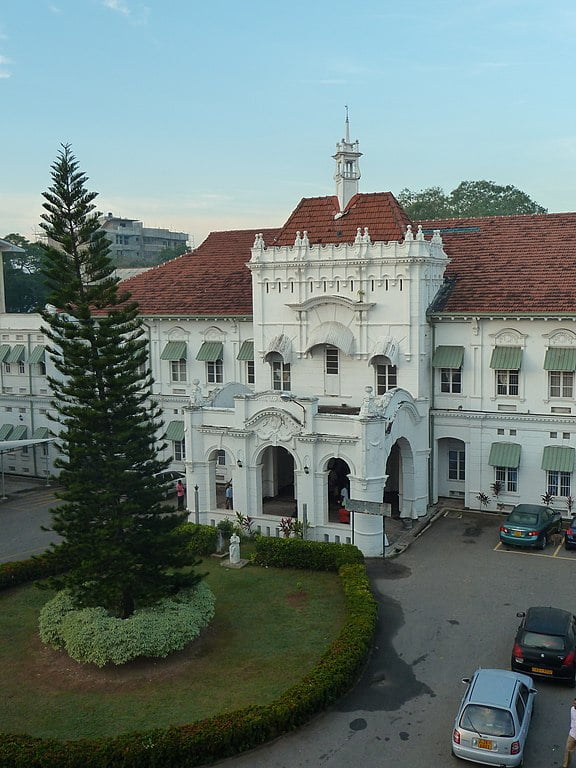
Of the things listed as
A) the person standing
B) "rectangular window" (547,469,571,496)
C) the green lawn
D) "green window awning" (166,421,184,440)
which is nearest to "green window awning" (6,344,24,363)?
"green window awning" (166,421,184,440)

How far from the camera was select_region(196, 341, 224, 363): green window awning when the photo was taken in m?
38.5

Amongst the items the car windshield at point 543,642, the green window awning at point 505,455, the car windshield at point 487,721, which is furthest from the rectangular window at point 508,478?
the car windshield at point 487,721

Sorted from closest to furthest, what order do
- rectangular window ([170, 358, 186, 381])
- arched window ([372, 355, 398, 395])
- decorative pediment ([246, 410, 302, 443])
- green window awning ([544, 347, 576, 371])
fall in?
decorative pediment ([246, 410, 302, 443]) < green window awning ([544, 347, 576, 371]) < arched window ([372, 355, 398, 395]) < rectangular window ([170, 358, 186, 381])

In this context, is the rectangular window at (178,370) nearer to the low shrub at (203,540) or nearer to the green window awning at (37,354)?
the green window awning at (37,354)

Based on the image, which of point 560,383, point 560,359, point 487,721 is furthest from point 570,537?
point 487,721

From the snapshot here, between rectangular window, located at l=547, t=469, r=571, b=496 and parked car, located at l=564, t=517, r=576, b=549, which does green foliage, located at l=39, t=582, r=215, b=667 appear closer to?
parked car, located at l=564, t=517, r=576, b=549

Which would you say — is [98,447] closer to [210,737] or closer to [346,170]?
[210,737]

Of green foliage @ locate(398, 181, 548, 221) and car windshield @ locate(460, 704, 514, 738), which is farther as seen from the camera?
green foliage @ locate(398, 181, 548, 221)

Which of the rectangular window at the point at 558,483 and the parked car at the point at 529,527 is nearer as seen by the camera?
the parked car at the point at 529,527

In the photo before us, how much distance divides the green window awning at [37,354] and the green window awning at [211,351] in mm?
9633

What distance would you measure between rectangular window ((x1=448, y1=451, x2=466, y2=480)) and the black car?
1507cm

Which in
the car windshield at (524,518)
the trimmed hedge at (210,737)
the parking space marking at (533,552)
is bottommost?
the parking space marking at (533,552)

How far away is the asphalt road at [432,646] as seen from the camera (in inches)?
640

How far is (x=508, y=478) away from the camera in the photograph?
3300 centimetres
